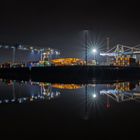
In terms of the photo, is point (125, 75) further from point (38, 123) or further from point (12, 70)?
point (38, 123)

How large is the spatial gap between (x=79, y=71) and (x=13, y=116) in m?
36.7

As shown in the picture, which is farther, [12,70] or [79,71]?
[12,70]

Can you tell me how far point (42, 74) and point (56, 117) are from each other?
42.1 meters

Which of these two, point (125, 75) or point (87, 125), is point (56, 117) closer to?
point (87, 125)

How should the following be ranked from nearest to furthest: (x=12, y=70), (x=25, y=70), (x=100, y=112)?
(x=100, y=112) < (x=25, y=70) < (x=12, y=70)

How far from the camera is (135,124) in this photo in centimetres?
720

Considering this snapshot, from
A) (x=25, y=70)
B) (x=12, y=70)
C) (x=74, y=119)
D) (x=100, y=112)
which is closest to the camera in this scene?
(x=74, y=119)

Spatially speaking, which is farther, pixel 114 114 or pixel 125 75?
pixel 125 75

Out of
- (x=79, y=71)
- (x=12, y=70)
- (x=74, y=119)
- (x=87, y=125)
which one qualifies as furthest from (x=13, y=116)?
(x=12, y=70)

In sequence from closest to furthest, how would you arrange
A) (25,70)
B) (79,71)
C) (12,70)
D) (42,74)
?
1. (79,71)
2. (42,74)
3. (25,70)
4. (12,70)

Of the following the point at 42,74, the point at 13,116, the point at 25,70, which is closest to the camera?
the point at 13,116

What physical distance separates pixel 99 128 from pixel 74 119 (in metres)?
1.25

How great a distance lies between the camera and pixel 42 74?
50.1 meters

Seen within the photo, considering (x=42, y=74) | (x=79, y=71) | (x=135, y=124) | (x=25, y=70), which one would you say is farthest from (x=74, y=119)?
(x=25, y=70)
